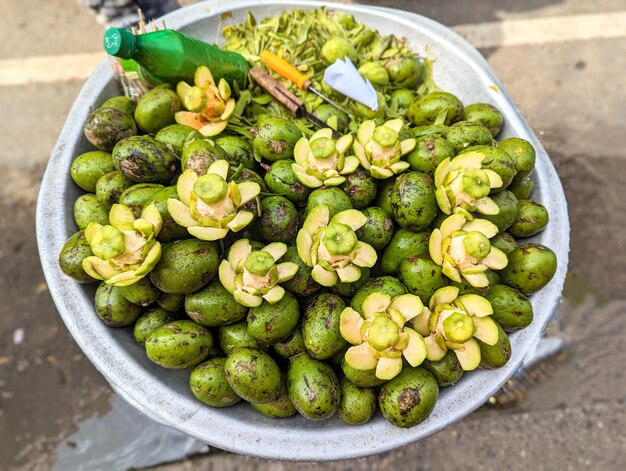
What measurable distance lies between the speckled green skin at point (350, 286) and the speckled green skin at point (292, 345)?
0.18 meters

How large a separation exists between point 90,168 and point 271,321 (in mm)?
857

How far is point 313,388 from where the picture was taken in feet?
4.47

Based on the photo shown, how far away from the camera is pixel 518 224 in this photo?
64.9 inches

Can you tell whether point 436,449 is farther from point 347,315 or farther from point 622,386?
point 347,315

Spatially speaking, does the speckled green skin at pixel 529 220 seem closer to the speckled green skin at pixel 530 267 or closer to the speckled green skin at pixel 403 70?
the speckled green skin at pixel 530 267

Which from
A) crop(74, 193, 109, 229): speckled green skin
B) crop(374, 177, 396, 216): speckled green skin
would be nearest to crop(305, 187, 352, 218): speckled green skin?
crop(374, 177, 396, 216): speckled green skin

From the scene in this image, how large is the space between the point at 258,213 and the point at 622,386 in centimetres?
224

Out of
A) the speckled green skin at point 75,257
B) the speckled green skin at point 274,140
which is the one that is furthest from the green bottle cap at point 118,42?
the speckled green skin at point 75,257

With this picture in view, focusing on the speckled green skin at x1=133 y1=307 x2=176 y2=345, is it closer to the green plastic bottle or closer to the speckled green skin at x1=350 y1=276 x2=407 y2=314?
the speckled green skin at x1=350 y1=276 x2=407 y2=314

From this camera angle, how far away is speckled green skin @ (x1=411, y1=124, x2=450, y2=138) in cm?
169

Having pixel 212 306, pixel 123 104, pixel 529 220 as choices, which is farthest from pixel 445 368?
pixel 123 104

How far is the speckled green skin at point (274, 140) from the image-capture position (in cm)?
162

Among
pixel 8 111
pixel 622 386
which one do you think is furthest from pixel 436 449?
pixel 8 111

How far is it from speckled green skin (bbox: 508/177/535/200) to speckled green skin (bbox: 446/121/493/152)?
0.21m
